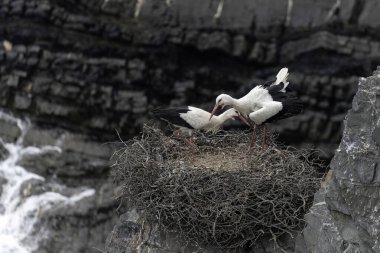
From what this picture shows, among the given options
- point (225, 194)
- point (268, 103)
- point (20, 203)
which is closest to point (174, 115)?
point (268, 103)

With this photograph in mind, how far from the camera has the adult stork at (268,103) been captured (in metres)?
5.34

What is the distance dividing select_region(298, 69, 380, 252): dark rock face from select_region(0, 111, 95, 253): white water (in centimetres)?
769

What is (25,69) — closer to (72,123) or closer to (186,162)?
(72,123)

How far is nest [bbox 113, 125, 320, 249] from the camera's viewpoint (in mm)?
4922

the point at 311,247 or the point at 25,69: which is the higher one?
the point at 311,247

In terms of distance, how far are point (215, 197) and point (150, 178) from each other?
0.59 m

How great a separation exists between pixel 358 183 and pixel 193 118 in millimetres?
2281

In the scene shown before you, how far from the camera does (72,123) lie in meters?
12.2

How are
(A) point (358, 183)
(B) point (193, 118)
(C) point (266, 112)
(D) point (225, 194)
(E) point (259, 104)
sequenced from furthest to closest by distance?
(B) point (193, 118), (E) point (259, 104), (C) point (266, 112), (D) point (225, 194), (A) point (358, 183)

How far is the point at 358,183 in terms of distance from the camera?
157 inches

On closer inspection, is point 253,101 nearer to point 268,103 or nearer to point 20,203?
point 268,103

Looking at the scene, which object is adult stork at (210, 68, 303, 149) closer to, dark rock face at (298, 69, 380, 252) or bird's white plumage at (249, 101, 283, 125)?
bird's white plumage at (249, 101, 283, 125)

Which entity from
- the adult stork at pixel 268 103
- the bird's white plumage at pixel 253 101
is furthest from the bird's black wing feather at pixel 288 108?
the bird's white plumage at pixel 253 101

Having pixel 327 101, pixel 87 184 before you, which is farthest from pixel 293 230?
pixel 87 184
